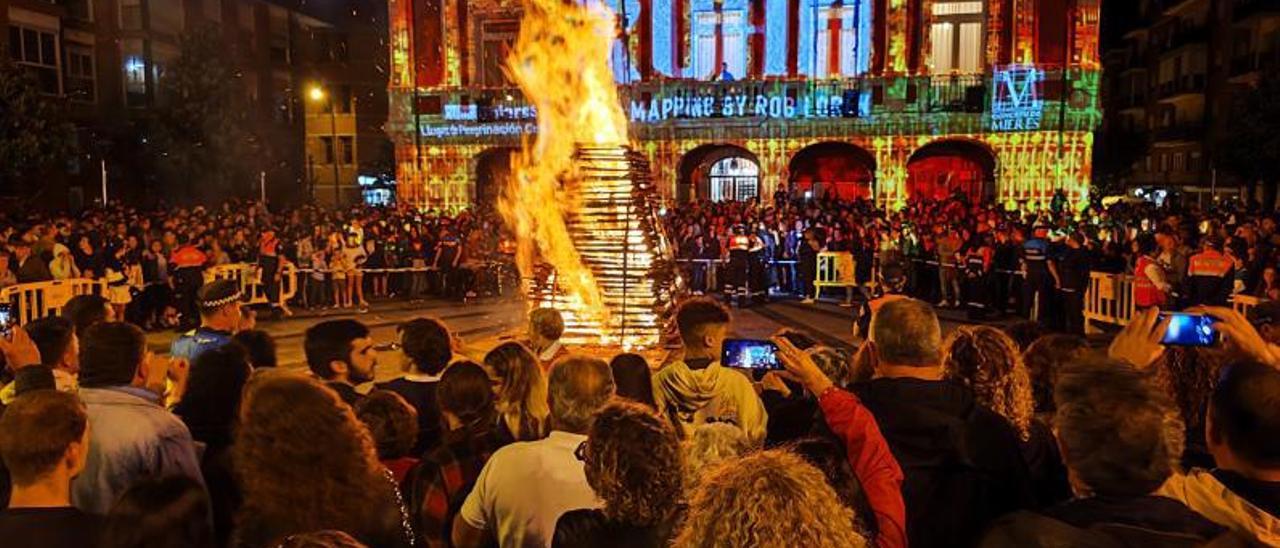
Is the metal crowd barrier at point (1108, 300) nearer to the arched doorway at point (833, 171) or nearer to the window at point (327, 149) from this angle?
the arched doorway at point (833, 171)

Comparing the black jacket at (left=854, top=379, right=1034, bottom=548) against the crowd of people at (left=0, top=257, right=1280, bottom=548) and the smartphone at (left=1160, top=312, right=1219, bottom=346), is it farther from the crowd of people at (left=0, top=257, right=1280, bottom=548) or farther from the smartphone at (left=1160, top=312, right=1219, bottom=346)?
the smartphone at (left=1160, top=312, right=1219, bottom=346)

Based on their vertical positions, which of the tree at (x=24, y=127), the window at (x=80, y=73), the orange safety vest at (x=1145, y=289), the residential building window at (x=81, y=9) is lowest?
the orange safety vest at (x=1145, y=289)

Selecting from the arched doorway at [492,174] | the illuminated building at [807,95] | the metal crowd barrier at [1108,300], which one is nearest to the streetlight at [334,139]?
the arched doorway at [492,174]

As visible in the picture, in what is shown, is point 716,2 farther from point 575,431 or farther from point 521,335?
point 575,431

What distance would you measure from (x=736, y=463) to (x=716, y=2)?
99.9ft

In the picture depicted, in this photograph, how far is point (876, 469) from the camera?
10.5 ft

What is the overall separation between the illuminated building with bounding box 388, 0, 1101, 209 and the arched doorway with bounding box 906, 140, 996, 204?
5cm

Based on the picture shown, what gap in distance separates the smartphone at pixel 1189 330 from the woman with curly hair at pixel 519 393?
2766 mm

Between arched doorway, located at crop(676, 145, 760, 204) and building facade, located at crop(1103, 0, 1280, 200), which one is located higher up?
building facade, located at crop(1103, 0, 1280, 200)

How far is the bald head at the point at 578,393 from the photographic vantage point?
3.68 m

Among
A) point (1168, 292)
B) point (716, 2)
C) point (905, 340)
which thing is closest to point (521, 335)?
point (1168, 292)

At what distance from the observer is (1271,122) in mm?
38344

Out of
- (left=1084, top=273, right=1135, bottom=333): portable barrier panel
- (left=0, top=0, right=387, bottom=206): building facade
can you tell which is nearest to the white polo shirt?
(left=1084, top=273, right=1135, bottom=333): portable barrier panel

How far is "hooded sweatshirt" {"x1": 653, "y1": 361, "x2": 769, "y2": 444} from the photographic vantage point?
506cm
